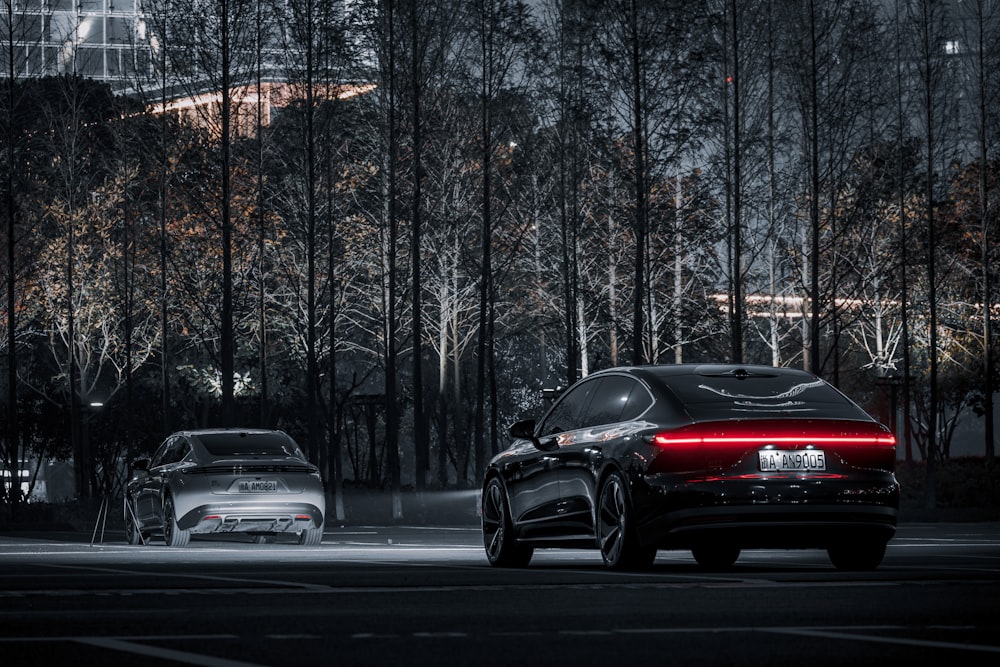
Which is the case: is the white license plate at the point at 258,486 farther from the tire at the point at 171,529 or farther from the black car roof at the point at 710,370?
the black car roof at the point at 710,370

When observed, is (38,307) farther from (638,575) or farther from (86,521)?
(638,575)

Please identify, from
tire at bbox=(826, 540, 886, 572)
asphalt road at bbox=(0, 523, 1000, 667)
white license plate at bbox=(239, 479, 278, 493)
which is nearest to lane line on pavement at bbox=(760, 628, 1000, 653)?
asphalt road at bbox=(0, 523, 1000, 667)

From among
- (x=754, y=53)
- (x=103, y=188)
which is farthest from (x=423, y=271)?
(x=754, y=53)

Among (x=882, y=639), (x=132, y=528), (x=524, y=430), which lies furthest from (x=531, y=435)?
(x=132, y=528)

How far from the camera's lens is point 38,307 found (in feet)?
178

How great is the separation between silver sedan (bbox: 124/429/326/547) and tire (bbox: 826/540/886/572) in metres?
9.14

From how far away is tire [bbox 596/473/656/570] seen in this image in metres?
13.7

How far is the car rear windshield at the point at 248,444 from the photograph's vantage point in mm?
23078

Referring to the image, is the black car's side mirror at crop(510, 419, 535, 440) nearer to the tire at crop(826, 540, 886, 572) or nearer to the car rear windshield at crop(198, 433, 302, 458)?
the tire at crop(826, 540, 886, 572)

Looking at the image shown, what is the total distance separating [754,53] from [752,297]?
16.8 meters

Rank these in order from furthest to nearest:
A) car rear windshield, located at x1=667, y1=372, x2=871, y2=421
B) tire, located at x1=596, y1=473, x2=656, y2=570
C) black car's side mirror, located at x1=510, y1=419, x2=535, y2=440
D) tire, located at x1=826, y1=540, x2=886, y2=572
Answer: black car's side mirror, located at x1=510, y1=419, x2=535, y2=440
tire, located at x1=826, y1=540, x2=886, y2=572
tire, located at x1=596, y1=473, x2=656, y2=570
car rear windshield, located at x1=667, y1=372, x2=871, y2=421

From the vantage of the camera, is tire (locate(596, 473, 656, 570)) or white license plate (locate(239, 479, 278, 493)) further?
white license plate (locate(239, 479, 278, 493))

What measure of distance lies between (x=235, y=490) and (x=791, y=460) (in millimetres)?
10349

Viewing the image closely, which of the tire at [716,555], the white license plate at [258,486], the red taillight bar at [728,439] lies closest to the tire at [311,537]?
the white license plate at [258,486]
